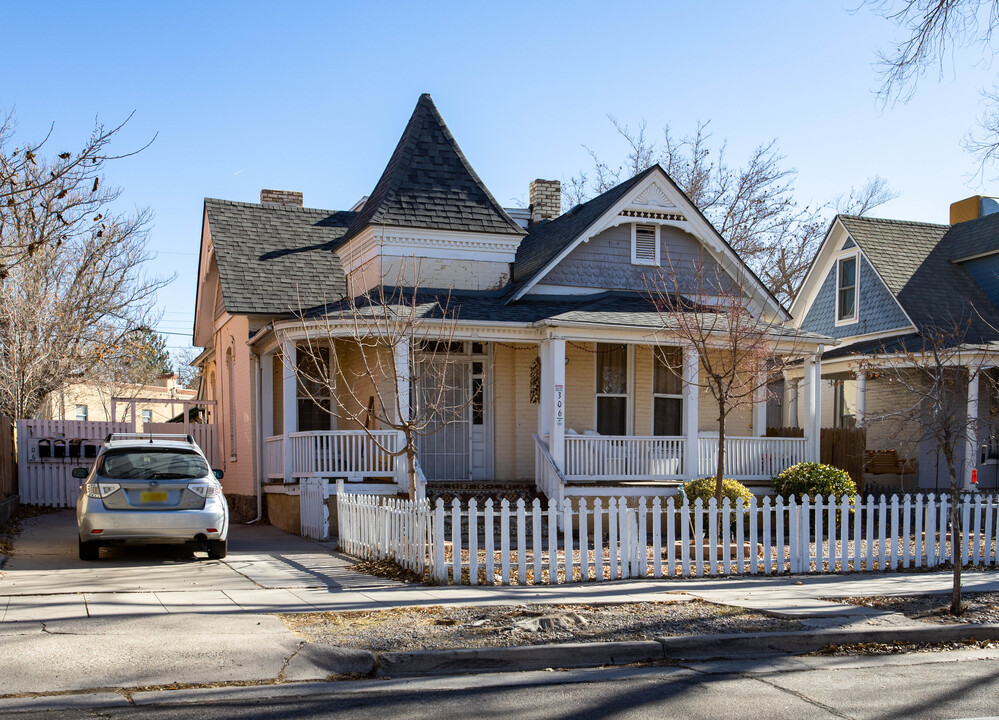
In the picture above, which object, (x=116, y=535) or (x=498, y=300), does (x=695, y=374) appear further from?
(x=116, y=535)

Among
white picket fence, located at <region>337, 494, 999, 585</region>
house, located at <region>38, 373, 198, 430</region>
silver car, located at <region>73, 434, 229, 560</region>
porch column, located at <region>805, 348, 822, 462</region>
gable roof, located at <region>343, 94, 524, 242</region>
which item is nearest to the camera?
white picket fence, located at <region>337, 494, 999, 585</region>

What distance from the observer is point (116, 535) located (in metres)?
11.8

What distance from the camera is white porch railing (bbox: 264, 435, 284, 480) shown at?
17609mm

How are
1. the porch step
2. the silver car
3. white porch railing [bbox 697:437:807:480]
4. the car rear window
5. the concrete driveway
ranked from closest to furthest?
1. the concrete driveway
2. the silver car
3. the car rear window
4. the porch step
5. white porch railing [bbox 697:437:807:480]

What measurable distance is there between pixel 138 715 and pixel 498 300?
526 inches

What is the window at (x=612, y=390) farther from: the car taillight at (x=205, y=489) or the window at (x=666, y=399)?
the car taillight at (x=205, y=489)

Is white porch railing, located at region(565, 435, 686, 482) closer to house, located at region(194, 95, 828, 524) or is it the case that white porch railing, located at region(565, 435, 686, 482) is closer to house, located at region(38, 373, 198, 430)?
house, located at region(194, 95, 828, 524)

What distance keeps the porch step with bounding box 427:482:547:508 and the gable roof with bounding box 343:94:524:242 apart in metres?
5.02

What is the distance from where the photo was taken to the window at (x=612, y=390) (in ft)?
63.7

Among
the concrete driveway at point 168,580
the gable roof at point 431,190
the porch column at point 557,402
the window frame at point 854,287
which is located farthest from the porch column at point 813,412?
the concrete driveway at point 168,580

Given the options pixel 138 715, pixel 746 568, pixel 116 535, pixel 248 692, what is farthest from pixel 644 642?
pixel 116 535

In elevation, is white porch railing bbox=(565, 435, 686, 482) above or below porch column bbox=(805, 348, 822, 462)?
below

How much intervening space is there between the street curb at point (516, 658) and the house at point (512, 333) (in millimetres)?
8687

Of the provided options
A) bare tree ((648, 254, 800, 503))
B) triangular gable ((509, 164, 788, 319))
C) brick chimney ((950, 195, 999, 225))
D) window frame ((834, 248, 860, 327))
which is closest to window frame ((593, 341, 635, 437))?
bare tree ((648, 254, 800, 503))
